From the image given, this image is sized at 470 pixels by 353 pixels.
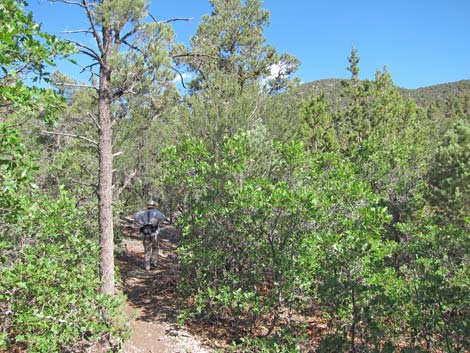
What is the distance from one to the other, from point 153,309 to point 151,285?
1450 millimetres

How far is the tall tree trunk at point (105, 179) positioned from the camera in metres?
5.63

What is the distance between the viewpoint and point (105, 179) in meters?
5.67

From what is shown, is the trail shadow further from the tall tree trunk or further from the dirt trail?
the tall tree trunk

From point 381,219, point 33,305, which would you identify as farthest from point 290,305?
point 33,305

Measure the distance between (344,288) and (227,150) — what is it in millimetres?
2744

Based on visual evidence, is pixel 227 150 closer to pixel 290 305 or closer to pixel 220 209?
pixel 220 209

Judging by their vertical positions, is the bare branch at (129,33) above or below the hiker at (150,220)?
above

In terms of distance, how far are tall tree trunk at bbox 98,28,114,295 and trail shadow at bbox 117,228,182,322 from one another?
1952 millimetres

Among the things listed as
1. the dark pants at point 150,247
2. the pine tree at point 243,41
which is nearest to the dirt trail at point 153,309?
the dark pants at point 150,247

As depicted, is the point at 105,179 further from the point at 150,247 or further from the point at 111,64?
the point at 150,247

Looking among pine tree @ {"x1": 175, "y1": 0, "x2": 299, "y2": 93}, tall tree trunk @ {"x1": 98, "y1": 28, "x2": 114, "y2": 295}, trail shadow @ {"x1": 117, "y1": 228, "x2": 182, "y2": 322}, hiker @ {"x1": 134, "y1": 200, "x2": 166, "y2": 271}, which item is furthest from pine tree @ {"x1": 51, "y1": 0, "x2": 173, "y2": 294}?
pine tree @ {"x1": 175, "y1": 0, "x2": 299, "y2": 93}

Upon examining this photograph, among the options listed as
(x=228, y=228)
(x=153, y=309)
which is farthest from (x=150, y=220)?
(x=228, y=228)

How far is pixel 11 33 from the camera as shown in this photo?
2.71 metres

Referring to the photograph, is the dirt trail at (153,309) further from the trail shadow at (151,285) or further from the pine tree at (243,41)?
the pine tree at (243,41)
